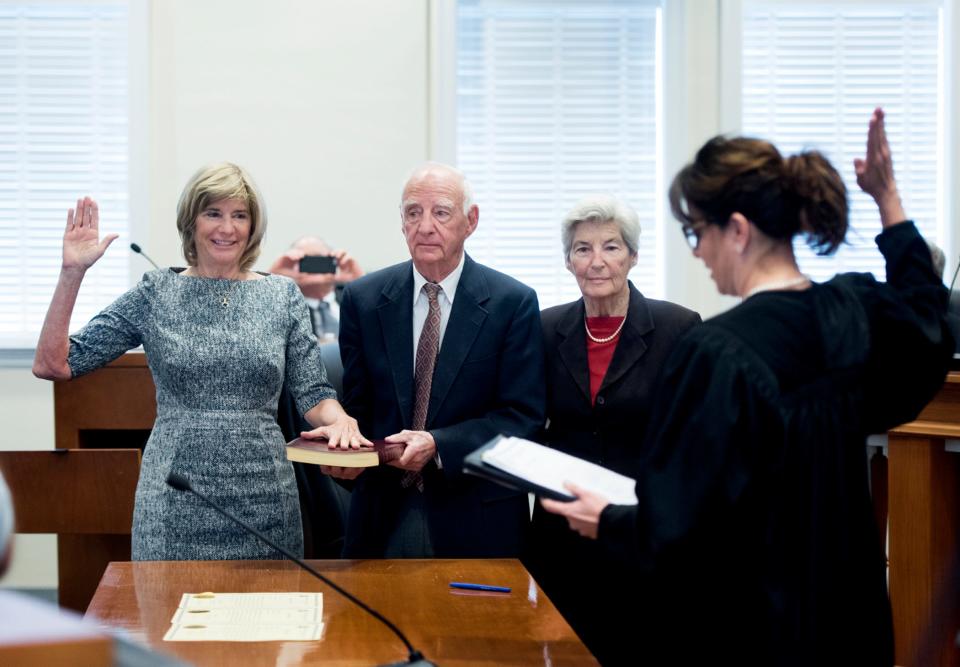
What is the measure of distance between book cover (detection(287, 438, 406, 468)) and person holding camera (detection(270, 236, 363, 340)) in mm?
1995

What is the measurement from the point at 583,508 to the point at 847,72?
13.7 ft

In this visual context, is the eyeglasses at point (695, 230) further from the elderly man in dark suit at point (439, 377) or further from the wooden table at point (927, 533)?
the wooden table at point (927, 533)

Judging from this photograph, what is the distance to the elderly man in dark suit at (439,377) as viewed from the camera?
245cm

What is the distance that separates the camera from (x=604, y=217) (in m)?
2.71

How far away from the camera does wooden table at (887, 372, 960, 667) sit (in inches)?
108

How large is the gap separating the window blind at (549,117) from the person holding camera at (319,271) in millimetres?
878

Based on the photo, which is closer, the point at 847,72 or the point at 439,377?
the point at 439,377

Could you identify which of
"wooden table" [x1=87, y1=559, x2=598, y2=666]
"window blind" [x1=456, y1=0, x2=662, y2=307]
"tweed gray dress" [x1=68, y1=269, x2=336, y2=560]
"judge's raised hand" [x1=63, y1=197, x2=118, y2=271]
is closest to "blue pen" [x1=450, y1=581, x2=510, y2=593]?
"wooden table" [x1=87, y1=559, x2=598, y2=666]

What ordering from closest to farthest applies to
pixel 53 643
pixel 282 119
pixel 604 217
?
1. pixel 53 643
2. pixel 604 217
3. pixel 282 119

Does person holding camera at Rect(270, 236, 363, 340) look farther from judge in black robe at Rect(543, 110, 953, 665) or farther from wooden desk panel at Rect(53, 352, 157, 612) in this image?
judge in black robe at Rect(543, 110, 953, 665)

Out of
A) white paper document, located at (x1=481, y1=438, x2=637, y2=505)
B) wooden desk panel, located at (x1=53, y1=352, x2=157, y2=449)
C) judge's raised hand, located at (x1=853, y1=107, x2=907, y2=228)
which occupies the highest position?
judge's raised hand, located at (x1=853, y1=107, x2=907, y2=228)

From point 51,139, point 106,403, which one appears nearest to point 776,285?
point 106,403

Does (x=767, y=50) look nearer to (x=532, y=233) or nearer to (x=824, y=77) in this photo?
(x=824, y=77)

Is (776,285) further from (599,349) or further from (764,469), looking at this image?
(599,349)
